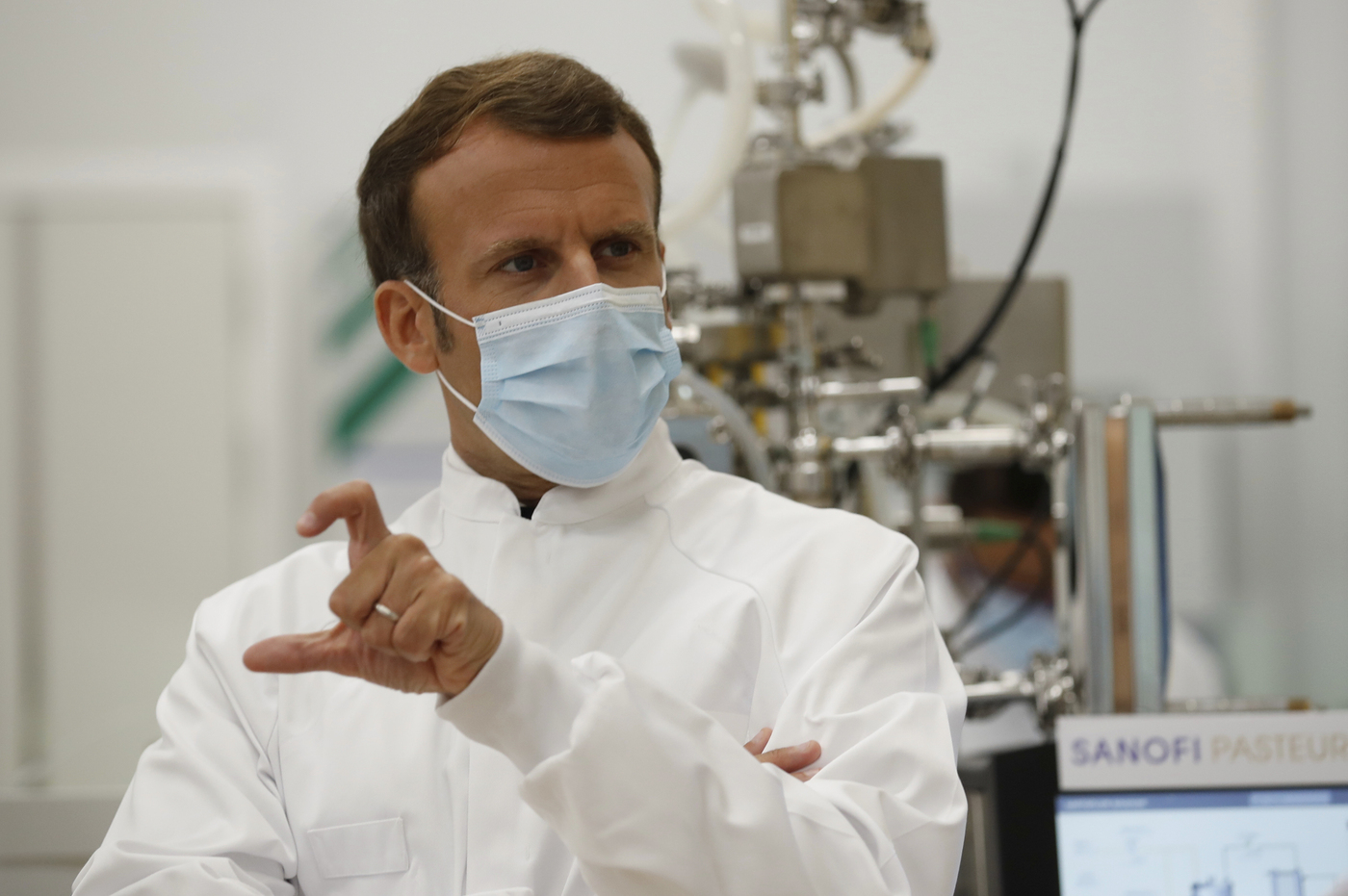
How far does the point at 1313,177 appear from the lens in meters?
2.82

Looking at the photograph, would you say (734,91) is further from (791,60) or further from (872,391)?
(872,391)

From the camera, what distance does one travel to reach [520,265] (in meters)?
1.01

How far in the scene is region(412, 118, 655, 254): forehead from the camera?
3.24 ft

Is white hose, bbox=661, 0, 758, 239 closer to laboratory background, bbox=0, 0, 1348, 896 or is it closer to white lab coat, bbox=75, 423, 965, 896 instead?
white lab coat, bbox=75, 423, 965, 896

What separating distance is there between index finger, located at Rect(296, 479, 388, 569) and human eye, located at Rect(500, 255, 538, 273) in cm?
35

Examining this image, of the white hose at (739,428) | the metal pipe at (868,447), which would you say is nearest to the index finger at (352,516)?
the white hose at (739,428)

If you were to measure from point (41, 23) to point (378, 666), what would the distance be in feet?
10.1

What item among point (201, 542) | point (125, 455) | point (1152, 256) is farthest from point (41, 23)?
point (1152, 256)

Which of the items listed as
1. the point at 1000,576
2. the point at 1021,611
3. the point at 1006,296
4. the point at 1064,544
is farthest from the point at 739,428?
the point at 1021,611

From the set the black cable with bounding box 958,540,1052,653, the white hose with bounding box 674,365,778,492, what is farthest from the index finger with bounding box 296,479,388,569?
the black cable with bounding box 958,540,1052,653

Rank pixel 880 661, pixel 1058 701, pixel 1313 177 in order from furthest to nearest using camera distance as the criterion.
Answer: pixel 1313 177 < pixel 1058 701 < pixel 880 661

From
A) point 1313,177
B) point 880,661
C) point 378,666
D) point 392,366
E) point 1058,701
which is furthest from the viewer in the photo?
point 392,366

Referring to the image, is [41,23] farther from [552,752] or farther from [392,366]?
[552,752]

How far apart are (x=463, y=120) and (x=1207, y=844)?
1.00 meters
